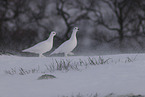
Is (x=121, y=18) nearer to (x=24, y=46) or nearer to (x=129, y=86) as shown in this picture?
(x=24, y=46)

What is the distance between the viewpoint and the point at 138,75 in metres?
4.11

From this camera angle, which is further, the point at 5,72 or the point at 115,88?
the point at 5,72

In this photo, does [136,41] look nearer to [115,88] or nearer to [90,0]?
[90,0]

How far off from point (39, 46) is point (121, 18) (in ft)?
13.6

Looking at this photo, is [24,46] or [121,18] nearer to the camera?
[24,46]

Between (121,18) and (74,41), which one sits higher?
(121,18)

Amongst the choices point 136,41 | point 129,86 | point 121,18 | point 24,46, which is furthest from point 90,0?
point 129,86

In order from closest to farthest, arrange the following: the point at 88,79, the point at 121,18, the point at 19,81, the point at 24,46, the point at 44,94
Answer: the point at 44,94
the point at 88,79
the point at 19,81
the point at 24,46
the point at 121,18

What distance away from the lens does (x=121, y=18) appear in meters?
10.0

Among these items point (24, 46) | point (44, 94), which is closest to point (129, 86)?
point (44, 94)

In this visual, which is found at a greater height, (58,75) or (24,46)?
(24,46)

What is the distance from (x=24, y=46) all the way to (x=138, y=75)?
5.61 meters

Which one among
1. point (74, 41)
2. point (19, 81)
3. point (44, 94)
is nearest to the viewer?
point (44, 94)

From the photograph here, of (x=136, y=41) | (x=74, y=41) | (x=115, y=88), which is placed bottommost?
(x=115, y=88)
